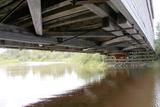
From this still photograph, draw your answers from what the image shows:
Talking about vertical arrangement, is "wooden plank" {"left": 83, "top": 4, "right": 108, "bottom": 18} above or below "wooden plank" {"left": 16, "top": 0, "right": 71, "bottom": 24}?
below

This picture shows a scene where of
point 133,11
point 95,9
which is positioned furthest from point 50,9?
point 133,11

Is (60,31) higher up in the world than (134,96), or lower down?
higher up

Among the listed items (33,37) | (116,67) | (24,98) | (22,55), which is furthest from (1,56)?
A: (33,37)

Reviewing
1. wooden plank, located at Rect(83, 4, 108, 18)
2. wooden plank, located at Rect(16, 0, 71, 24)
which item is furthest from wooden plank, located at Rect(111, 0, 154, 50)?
wooden plank, located at Rect(16, 0, 71, 24)

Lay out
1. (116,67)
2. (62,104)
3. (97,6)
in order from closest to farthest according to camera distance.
Result: (97,6)
(62,104)
(116,67)

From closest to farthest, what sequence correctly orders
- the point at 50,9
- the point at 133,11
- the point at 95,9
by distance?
the point at 95,9 → the point at 50,9 → the point at 133,11

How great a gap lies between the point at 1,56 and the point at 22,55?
208 inches

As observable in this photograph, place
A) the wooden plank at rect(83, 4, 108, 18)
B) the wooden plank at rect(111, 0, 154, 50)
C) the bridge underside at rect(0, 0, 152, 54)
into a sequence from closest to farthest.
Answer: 1. the wooden plank at rect(111, 0, 154, 50)
2. the wooden plank at rect(83, 4, 108, 18)
3. the bridge underside at rect(0, 0, 152, 54)

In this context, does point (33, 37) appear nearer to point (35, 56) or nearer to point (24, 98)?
point (24, 98)

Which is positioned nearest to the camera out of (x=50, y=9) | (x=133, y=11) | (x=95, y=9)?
(x=95, y=9)

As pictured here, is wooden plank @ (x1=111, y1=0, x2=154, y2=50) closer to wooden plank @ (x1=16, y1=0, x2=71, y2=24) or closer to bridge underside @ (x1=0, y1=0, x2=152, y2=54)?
bridge underside @ (x1=0, y1=0, x2=152, y2=54)

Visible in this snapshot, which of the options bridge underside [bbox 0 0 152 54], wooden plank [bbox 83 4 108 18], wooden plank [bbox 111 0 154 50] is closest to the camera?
wooden plank [bbox 111 0 154 50]

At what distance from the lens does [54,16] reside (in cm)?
386

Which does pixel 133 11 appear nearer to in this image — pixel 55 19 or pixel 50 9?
pixel 55 19
